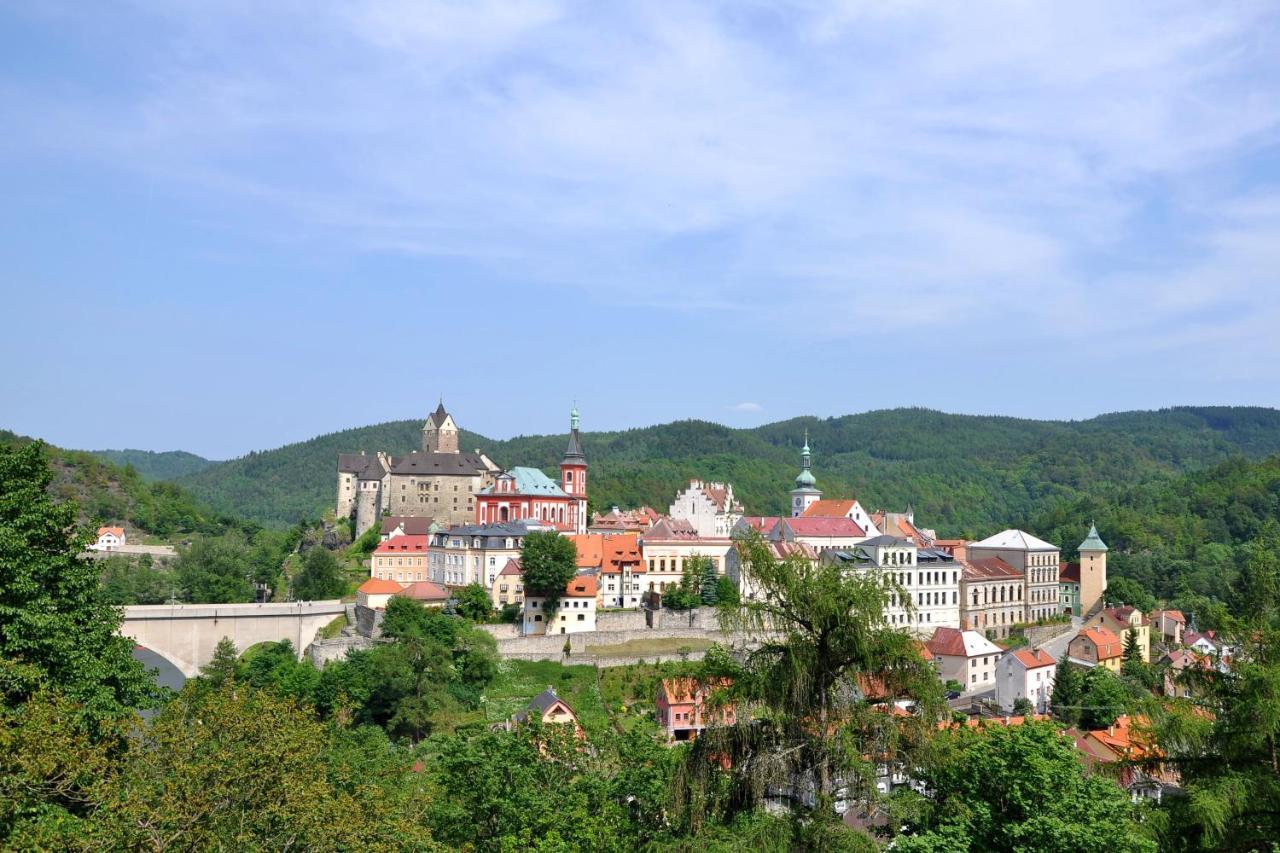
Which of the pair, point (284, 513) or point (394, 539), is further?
point (284, 513)

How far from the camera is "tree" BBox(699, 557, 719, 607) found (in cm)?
6975

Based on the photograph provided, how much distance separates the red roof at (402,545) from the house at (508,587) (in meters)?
12.1

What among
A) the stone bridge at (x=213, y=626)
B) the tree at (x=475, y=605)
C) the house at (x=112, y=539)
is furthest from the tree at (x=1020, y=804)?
the house at (x=112, y=539)

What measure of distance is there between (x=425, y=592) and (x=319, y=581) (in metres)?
11.6

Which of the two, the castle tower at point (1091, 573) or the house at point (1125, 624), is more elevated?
the castle tower at point (1091, 573)

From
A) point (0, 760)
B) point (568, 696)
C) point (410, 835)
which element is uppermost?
point (0, 760)

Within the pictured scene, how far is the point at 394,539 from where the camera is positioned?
3196 inches

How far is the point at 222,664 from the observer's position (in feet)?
212

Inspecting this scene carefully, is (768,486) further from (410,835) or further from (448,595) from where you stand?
(410,835)

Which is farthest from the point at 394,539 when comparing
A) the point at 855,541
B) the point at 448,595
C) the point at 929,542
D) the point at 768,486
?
the point at 768,486

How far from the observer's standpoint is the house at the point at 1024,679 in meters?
60.0

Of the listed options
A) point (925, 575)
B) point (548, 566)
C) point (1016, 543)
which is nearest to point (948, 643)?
point (925, 575)

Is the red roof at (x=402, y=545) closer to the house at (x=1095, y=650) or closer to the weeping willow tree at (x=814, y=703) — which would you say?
the house at (x=1095, y=650)

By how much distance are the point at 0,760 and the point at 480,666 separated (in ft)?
141
